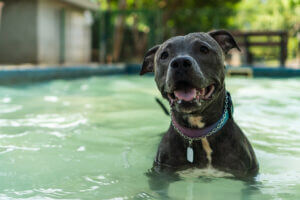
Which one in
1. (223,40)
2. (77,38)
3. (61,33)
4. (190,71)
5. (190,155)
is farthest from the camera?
(77,38)

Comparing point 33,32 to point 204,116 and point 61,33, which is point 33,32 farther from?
point 204,116

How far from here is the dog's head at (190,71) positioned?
8.66 feet

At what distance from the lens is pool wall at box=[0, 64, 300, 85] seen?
9452 millimetres

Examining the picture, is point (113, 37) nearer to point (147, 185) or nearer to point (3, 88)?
point (3, 88)

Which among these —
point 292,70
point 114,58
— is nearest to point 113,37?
point 114,58

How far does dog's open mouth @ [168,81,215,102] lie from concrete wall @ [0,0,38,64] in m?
11.8

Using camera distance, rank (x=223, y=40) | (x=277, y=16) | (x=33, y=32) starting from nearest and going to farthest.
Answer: (x=223, y=40) < (x=33, y=32) < (x=277, y=16)

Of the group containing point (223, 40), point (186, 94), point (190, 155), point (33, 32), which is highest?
point (33, 32)

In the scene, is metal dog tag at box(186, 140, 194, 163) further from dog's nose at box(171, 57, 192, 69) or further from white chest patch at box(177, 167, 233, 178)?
dog's nose at box(171, 57, 192, 69)

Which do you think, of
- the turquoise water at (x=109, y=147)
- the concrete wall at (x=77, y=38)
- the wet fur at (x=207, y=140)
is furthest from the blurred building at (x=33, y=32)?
the wet fur at (x=207, y=140)

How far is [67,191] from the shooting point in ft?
9.00

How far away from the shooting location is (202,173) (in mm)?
2963

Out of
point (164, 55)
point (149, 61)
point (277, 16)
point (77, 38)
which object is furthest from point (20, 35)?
point (277, 16)

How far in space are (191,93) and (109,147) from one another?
1.69 metres
